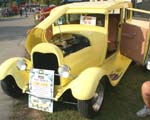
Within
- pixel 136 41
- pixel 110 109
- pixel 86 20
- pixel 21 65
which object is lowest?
pixel 110 109

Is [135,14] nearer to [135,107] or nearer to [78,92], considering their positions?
[135,107]

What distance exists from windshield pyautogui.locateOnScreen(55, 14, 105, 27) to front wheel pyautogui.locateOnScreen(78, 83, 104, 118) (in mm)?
1779

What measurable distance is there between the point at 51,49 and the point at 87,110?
125cm

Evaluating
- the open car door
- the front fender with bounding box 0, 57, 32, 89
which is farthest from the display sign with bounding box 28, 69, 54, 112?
the open car door

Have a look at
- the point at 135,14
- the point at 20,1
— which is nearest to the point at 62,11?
the point at 135,14

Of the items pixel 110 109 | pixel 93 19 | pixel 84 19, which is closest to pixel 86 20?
pixel 84 19

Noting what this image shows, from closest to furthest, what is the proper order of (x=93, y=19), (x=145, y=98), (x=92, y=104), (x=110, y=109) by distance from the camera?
(x=145, y=98) → (x=92, y=104) → (x=110, y=109) → (x=93, y=19)

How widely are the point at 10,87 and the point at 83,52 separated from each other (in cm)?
162

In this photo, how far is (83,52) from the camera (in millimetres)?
6418

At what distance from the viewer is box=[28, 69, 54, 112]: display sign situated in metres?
5.82

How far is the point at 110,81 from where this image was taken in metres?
6.57

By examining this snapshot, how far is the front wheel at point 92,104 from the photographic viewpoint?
18.1 ft

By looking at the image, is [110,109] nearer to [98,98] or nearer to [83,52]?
[98,98]

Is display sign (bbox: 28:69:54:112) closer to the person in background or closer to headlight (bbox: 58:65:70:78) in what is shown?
headlight (bbox: 58:65:70:78)
